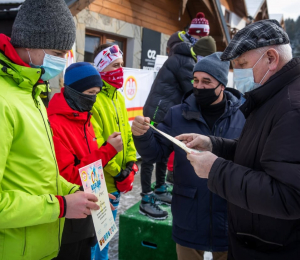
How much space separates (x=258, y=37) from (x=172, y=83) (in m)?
2.22

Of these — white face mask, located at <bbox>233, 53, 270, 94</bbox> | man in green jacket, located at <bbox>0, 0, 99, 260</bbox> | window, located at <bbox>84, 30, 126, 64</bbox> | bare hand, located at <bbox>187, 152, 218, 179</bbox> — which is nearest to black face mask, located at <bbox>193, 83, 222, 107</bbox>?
white face mask, located at <bbox>233, 53, 270, 94</bbox>

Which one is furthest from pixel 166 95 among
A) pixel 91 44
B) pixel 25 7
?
pixel 91 44

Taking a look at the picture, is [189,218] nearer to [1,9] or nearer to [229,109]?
[229,109]

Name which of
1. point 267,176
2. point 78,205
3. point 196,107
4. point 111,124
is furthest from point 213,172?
point 111,124

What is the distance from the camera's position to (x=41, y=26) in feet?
4.72

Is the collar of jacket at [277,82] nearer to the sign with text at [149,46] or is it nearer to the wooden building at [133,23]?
the wooden building at [133,23]

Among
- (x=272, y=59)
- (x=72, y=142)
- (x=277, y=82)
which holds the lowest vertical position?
(x=72, y=142)

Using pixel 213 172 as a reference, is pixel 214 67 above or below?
above

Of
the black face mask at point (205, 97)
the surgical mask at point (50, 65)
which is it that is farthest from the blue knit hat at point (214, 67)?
the surgical mask at point (50, 65)

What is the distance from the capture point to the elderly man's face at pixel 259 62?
139 cm

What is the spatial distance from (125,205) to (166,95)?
186cm

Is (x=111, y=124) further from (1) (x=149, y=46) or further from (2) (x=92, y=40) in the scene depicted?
(1) (x=149, y=46)

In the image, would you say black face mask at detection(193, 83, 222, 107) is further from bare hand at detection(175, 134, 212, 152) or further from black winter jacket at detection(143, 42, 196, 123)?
black winter jacket at detection(143, 42, 196, 123)

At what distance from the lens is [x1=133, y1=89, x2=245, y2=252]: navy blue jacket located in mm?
2016
